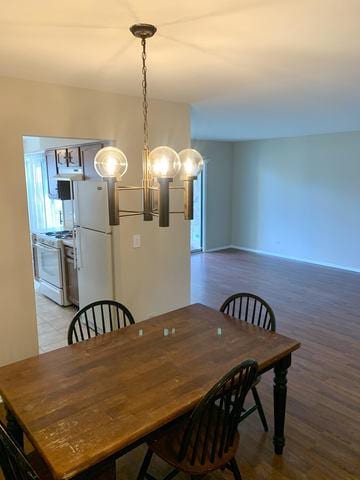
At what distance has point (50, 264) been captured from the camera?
514cm

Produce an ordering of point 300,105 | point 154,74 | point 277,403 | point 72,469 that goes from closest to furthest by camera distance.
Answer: point 72,469 → point 277,403 → point 154,74 → point 300,105

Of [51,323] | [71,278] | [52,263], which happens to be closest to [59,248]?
[52,263]

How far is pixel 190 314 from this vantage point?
2.71 metres

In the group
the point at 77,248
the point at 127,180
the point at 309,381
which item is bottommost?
the point at 309,381

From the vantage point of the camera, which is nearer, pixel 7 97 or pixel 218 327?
pixel 218 327

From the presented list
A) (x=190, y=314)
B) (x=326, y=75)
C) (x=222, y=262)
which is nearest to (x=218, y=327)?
(x=190, y=314)

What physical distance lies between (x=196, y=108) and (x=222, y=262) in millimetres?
4003

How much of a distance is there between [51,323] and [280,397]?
3124 mm

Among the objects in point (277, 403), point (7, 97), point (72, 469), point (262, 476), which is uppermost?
point (7, 97)

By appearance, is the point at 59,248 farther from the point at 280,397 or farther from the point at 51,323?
the point at 280,397

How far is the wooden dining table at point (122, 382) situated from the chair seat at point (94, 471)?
0.08 metres

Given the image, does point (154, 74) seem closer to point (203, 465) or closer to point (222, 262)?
point (203, 465)

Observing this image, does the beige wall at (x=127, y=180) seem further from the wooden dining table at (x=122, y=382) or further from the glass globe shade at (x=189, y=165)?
the glass globe shade at (x=189, y=165)

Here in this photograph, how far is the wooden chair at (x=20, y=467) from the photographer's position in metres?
1.27
